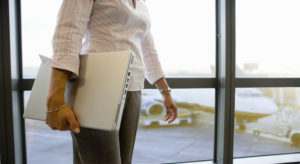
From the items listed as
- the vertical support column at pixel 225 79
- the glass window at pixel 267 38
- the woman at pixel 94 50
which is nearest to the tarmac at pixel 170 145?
the vertical support column at pixel 225 79

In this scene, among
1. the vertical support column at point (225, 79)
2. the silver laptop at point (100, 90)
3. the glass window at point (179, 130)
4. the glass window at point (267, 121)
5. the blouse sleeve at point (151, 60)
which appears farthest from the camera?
the glass window at point (267, 121)

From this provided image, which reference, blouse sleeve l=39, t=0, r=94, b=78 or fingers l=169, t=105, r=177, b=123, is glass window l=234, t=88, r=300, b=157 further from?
blouse sleeve l=39, t=0, r=94, b=78

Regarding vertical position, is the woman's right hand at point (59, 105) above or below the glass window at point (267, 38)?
below

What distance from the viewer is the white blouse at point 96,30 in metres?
0.48

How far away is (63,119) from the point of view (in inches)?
18.1

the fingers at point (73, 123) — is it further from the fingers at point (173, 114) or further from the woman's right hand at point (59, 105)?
the fingers at point (173, 114)

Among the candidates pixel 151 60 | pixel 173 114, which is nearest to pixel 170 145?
pixel 173 114

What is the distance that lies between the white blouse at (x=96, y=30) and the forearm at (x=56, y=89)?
2 centimetres

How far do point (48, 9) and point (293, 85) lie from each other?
224cm

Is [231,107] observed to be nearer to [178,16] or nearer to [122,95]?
[178,16]

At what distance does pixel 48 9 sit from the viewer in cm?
146

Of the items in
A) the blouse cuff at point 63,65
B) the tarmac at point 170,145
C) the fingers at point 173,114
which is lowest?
the tarmac at point 170,145

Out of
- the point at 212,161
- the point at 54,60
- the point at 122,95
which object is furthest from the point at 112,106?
the point at 212,161

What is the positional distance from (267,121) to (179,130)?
92 cm
